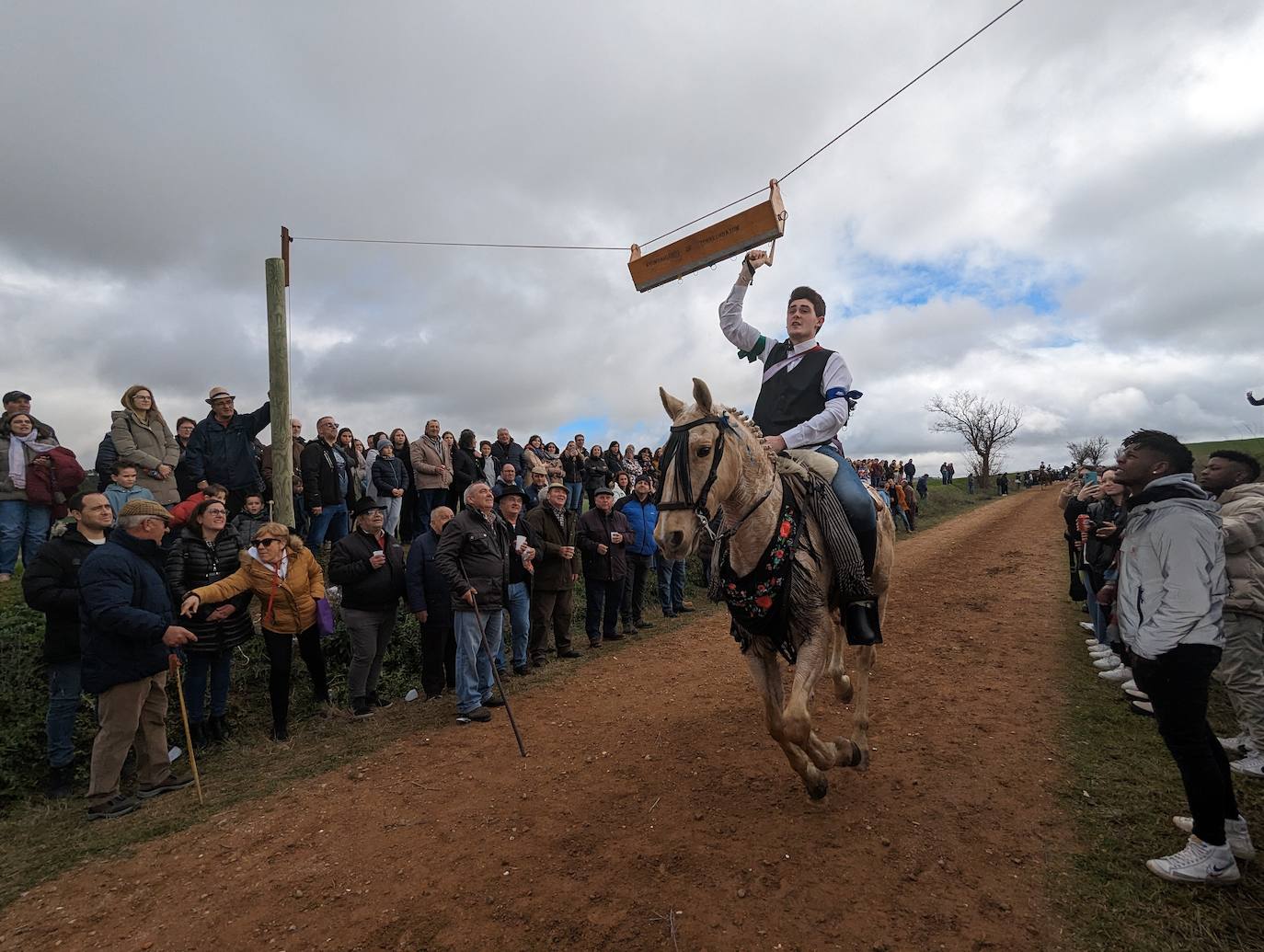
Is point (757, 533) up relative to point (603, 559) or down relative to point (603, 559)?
up

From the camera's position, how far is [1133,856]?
3.58 metres

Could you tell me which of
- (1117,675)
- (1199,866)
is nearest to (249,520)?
(1199,866)

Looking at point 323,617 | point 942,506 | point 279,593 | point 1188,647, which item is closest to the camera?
point 1188,647

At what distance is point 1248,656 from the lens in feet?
14.8

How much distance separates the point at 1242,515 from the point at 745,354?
4.17 m

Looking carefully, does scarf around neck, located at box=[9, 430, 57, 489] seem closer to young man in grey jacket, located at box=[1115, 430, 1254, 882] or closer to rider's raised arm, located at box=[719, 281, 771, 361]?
rider's raised arm, located at box=[719, 281, 771, 361]

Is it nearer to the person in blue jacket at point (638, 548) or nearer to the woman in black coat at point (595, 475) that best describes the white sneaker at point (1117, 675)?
the person in blue jacket at point (638, 548)

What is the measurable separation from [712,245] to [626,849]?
5.98 m

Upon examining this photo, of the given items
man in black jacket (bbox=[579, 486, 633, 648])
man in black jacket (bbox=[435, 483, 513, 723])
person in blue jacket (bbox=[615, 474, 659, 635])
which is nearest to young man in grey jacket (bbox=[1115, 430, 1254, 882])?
man in black jacket (bbox=[435, 483, 513, 723])

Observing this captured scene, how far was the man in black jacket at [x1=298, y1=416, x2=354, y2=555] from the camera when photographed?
9.73 meters

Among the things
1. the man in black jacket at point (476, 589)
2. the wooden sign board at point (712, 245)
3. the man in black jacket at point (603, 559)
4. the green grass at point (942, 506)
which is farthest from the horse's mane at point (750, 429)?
the green grass at point (942, 506)

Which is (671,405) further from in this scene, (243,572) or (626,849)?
(243,572)

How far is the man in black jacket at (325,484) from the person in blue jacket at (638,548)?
5017 millimetres

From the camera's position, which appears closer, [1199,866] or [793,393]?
[1199,866]
